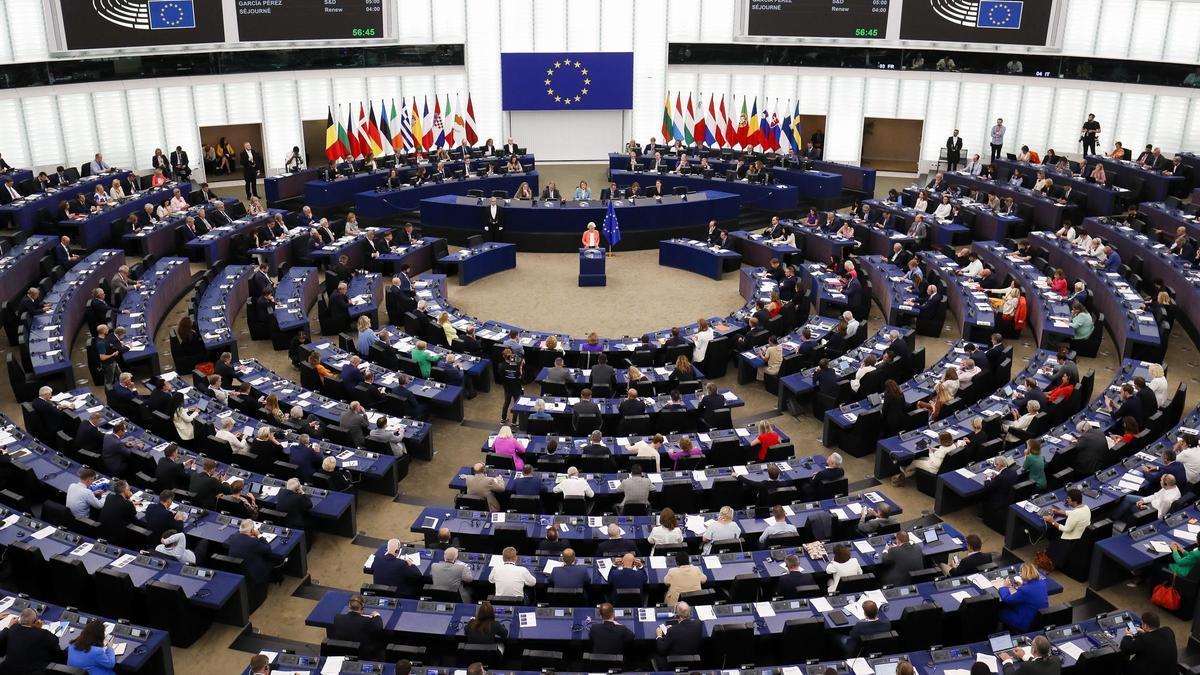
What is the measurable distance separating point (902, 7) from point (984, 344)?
2030 centimetres

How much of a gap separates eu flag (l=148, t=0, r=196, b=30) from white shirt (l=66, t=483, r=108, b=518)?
2575 cm

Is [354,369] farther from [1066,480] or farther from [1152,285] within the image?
[1152,285]

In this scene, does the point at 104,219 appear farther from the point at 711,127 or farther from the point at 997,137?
the point at 997,137

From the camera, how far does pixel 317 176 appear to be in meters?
35.2

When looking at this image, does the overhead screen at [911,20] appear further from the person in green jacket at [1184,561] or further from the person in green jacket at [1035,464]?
the person in green jacket at [1184,561]

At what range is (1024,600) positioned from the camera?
11.9 meters

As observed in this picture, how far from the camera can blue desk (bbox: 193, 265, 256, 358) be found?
20.7 meters

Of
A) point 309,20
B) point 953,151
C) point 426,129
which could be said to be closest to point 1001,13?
point 953,151

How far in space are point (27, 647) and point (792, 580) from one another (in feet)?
29.2

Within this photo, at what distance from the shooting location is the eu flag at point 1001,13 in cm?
3625

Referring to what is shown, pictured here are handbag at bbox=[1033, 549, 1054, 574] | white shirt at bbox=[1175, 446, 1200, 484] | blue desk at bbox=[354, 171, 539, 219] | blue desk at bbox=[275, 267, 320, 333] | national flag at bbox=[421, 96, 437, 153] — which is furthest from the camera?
national flag at bbox=[421, 96, 437, 153]

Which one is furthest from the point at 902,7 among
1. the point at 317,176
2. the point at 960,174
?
the point at 317,176

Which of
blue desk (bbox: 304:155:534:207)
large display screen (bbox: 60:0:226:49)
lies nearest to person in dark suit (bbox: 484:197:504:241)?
blue desk (bbox: 304:155:534:207)

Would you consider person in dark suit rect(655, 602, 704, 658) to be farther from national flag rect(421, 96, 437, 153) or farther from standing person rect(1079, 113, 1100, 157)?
standing person rect(1079, 113, 1100, 157)
